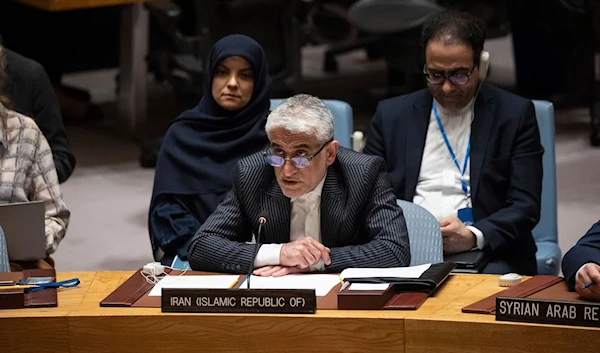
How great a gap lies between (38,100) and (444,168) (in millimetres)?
1548

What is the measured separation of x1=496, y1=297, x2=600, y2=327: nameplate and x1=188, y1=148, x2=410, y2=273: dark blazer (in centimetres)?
61

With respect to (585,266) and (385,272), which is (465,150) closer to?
(385,272)

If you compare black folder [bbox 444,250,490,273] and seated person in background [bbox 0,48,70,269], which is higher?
seated person in background [bbox 0,48,70,269]

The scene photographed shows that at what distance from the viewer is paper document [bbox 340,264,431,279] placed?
3.16 metres

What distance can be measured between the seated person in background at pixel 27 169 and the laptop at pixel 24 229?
0.28 meters

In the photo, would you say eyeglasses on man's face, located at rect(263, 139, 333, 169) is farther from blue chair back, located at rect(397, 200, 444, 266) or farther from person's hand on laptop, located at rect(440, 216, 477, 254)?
person's hand on laptop, located at rect(440, 216, 477, 254)

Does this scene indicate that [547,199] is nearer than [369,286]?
No

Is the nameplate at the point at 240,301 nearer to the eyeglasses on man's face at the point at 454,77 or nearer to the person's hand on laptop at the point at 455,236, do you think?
the person's hand on laptop at the point at 455,236

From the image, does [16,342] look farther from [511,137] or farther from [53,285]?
[511,137]

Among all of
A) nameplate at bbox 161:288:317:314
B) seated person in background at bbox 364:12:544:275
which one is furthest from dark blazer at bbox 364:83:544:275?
nameplate at bbox 161:288:317:314

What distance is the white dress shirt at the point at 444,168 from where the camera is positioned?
419 cm

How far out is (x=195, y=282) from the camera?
3232 mm

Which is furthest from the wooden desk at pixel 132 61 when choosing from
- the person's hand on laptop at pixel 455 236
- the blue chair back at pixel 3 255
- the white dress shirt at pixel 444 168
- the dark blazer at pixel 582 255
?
the dark blazer at pixel 582 255

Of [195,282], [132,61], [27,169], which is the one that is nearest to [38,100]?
[27,169]
